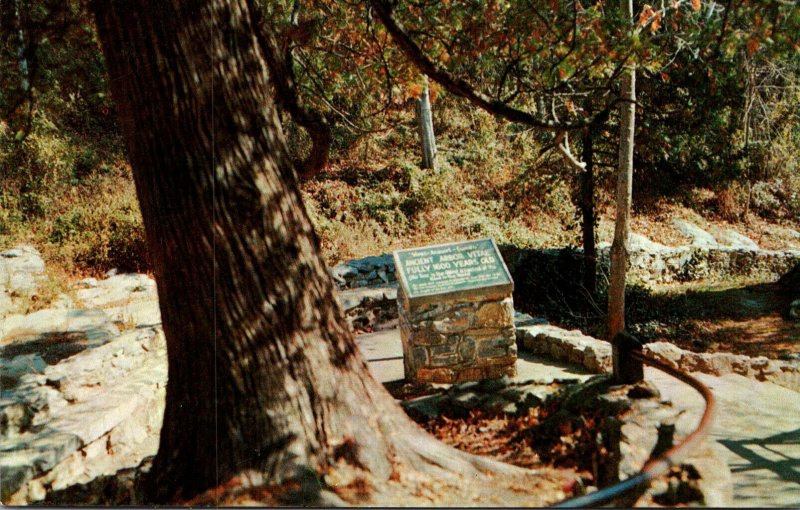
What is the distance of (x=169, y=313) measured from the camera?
2.91 m

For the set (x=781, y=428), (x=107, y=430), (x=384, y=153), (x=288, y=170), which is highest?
(x=384, y=153)

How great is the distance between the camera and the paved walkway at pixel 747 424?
3430mm

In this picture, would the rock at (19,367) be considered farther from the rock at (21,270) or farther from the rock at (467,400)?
the rock at (467,400)

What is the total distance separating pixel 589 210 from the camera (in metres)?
11.0

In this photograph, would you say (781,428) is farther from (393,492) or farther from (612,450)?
(393,492)

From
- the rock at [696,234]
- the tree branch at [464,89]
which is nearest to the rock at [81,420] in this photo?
the tree branch at [464,89]

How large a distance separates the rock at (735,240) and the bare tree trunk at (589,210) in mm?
4057

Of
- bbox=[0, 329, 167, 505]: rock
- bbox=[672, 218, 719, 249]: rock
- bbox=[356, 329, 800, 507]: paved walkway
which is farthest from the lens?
bbox=[672, 218, 719, 249]: rock

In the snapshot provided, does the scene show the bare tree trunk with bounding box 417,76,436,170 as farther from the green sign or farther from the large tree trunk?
the large tree trunk

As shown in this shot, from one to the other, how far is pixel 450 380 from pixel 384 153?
13.7m

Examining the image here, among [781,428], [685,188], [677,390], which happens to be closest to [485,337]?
[677,390]

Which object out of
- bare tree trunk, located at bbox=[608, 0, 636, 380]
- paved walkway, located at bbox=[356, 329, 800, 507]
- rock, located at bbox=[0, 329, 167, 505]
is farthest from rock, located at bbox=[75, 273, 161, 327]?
bare tree trunk, located at bbox=[608, 0, 636, 380]

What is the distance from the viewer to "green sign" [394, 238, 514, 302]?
19.1 feet

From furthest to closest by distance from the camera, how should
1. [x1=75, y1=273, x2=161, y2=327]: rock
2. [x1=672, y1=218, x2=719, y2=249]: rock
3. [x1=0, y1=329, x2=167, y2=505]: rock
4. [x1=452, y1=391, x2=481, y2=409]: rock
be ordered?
[x1=672, y1=218, x2=719, y2=249]: rock < [x1=75, y1=273, x2=161, y2=327]: rock < [x1=452, y1=391, x2=481, y2=409]: rock < [x1=0, y1=329, x2=167, y2=505]: rock
